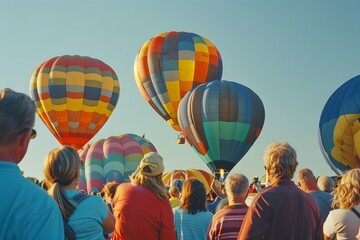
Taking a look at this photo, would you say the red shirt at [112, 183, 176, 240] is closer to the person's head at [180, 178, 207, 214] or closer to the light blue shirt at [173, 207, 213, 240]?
the person's head at [180, 178, 207, 214]

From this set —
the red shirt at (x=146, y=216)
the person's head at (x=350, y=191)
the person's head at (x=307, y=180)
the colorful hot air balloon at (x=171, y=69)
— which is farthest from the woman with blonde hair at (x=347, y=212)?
the colorful hot air balloon at (x=171, y=69)

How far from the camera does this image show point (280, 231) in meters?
3.18

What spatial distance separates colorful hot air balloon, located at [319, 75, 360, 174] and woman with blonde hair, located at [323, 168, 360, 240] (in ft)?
43.8

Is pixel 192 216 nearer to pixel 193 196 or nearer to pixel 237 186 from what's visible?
pixel 193 196

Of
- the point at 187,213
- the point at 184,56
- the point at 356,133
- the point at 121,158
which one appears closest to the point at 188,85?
the point at 184,56

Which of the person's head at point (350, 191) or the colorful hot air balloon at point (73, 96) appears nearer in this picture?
the person's head at point (350, 191)

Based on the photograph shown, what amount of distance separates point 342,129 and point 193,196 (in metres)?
13.2

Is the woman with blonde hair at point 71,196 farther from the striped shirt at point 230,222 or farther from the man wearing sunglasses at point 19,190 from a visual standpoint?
the striped shirt at point 230,222

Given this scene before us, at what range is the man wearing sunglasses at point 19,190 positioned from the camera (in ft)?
5.25

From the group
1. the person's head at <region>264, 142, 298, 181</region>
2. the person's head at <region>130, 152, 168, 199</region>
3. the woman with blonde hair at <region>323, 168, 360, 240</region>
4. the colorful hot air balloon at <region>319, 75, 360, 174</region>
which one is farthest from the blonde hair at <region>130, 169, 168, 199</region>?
the colorful hot air balloon at <region>319, 75, 360, 174</region>

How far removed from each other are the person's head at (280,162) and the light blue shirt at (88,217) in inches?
39.0

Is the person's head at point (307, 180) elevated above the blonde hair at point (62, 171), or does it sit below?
below

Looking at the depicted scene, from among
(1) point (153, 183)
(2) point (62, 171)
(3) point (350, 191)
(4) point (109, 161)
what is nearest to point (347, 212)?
(3) point (350, 191)

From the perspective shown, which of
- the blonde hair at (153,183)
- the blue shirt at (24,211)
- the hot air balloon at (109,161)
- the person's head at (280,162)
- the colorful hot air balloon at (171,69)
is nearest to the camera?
the blue shirt at (24,211)
